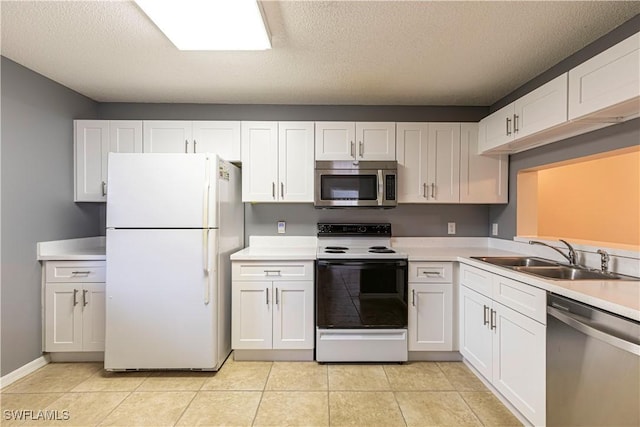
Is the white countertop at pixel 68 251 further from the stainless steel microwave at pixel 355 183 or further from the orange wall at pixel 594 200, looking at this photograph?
the orange wall at pixel 594 200

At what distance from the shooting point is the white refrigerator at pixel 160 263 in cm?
236

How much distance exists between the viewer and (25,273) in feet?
7.96

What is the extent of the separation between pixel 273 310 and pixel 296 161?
133cm

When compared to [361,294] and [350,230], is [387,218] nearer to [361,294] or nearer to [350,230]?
[350,230]

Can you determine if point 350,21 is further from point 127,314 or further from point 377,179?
point 127,314

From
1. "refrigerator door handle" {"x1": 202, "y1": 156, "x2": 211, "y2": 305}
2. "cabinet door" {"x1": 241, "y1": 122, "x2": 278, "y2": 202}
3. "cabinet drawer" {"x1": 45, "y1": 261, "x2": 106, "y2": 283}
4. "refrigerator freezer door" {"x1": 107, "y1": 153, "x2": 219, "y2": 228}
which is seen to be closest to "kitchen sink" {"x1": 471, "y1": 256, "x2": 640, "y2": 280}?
"cabinet door" {"x1": 241, "y1": 122, "x2": 278, "y2": 202}

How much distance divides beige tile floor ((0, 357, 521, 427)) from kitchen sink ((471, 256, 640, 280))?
2.95ft

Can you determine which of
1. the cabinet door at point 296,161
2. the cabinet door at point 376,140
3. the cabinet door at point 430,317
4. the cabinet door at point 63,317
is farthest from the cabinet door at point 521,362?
the cabinet door at point 63,317

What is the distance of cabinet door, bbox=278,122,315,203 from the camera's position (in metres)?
2.95

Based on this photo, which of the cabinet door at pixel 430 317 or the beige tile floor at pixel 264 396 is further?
the cabinet door at pixel 430 317

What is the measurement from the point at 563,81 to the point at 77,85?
3.67m

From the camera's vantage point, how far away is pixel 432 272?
2.66 meters

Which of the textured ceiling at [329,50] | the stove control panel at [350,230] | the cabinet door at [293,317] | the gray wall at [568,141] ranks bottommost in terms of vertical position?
the cabinet door at [293,317]

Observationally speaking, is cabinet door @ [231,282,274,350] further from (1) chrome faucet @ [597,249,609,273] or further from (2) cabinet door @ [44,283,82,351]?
(1) chrome faucet @ [597,249,609,273]
